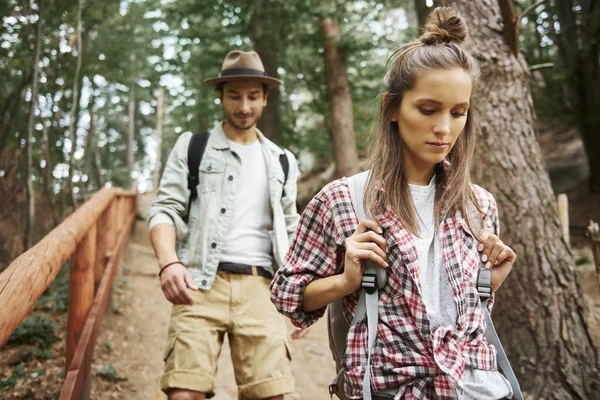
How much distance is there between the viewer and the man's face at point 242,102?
3.28 m

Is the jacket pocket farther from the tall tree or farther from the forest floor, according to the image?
the tall tree

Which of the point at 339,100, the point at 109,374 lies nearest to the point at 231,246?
the point at 109,374

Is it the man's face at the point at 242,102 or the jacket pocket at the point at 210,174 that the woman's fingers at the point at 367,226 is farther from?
the man's face at the point at 242,102

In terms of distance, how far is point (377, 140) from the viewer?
6.17ft

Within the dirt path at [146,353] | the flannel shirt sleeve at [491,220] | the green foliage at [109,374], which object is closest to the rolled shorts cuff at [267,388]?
the flannel shirt sleeve at [491,220]

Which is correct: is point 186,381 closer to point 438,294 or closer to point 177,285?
point 177,285

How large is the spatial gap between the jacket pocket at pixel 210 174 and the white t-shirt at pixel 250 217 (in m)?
0.14

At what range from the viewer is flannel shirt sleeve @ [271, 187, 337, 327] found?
1.78 meters

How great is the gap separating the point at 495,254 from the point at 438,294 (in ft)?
0.80

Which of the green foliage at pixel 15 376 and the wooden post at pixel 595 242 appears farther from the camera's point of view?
the green foliage at pixel 15 376

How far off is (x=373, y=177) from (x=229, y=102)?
174cm

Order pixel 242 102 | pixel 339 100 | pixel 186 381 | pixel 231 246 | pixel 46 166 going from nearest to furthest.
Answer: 1. pixel 186 381
2. pixel 231 246
3. pixel 242 102
4. pixel 46 166
5. pixel 339 100

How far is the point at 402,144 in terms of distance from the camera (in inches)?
72.2

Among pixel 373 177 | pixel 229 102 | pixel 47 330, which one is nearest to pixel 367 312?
pixel 373 177
